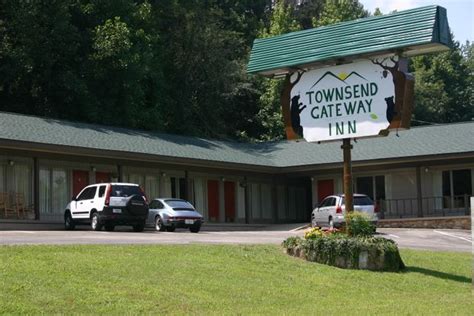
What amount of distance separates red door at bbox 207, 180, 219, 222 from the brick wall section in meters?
8.24

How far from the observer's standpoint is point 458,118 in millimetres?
63406

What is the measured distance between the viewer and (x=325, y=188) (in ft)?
143

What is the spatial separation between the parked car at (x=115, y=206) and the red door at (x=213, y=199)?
1212 centimetres

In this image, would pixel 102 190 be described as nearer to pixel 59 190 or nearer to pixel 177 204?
pixel 177 204

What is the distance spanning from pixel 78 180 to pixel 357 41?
17.4 metres

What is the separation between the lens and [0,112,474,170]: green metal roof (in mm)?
31219

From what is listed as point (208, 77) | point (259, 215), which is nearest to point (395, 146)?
point (259, 215)

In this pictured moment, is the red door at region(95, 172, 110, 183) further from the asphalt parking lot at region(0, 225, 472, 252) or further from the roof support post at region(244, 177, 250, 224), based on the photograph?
the roof support post at region(244, 177, 250, 224)

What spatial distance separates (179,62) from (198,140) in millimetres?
11229

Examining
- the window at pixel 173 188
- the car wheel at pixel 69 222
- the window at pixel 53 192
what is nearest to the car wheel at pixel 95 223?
the car wheel at pixel 69 222

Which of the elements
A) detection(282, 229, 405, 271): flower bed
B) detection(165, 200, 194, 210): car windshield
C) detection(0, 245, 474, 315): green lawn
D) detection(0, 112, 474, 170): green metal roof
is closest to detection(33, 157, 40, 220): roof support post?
detection(0, 112, 474, 170): green metal roof

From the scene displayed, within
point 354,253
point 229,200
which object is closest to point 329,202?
point 229,200

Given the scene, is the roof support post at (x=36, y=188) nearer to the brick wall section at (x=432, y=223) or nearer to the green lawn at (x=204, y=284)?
the green lawn at (x=204, y=284)

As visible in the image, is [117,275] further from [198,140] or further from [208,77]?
[208,77]
